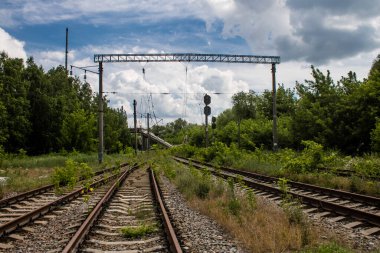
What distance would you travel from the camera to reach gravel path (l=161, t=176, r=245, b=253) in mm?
7234

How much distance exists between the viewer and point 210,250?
7.11 meters

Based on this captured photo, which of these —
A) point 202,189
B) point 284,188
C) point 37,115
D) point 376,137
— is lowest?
point 202,189

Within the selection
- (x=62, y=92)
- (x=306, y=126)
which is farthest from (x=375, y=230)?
(x=62, y=92)

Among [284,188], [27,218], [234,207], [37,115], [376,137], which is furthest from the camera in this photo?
[37,115]

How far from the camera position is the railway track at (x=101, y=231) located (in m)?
7.23

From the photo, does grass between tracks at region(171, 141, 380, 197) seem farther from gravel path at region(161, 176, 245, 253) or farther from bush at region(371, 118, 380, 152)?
gravel path at region(161, 176, 245, 253)

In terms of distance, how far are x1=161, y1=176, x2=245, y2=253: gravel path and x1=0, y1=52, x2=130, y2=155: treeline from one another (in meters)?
37.6

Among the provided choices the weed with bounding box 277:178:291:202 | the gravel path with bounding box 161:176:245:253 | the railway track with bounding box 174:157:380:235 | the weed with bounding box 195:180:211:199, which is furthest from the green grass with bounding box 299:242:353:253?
the weed with bounding box 195:180:211:199

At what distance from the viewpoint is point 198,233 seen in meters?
8.34

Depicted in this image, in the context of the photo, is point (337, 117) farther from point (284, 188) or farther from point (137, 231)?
point (137, 231)

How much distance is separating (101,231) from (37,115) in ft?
168

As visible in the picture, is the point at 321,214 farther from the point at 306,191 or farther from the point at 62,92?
the point at 62,92

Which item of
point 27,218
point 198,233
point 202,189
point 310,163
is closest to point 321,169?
point 310,163

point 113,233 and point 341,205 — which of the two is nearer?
point 113,233
